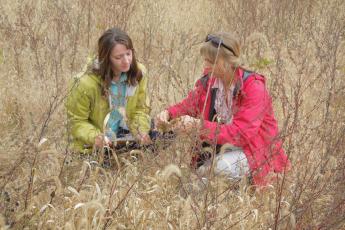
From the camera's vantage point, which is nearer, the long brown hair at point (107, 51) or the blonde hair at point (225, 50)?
the blonde hair at point (225, 50)

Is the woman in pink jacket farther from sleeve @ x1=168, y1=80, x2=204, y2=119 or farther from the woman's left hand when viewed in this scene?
the woman's left hand

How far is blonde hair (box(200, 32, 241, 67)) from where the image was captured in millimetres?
3072

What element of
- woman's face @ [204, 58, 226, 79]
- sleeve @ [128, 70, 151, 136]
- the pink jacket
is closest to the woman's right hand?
the pink jacket

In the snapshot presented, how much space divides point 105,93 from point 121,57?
239mm

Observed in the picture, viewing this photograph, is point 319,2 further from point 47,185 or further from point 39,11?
point 47,185

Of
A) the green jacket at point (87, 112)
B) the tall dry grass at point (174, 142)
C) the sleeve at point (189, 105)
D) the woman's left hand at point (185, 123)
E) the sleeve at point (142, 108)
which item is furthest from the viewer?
the sleeve at point (142, 108)

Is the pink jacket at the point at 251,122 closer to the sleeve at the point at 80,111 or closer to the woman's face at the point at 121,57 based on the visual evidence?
the woman's face at the point at 121,57

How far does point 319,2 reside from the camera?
23.5 feet

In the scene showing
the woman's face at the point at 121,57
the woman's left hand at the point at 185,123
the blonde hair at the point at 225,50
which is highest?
the blonde hair at the point at 225,50

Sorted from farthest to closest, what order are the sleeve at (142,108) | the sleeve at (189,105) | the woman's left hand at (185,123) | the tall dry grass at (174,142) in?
the sleeve at (142,108) < the sleeve at (189,105) < the woman's left hand at (185,123) < the tall dry grass at (174,142)

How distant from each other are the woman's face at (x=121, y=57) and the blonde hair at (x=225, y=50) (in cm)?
54

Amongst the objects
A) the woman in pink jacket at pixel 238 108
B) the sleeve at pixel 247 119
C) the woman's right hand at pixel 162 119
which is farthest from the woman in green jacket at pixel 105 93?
the sleeve at pixel 247 119

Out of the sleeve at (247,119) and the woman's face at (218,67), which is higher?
the woman's face at (218,67)

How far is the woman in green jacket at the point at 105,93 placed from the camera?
3.41m
